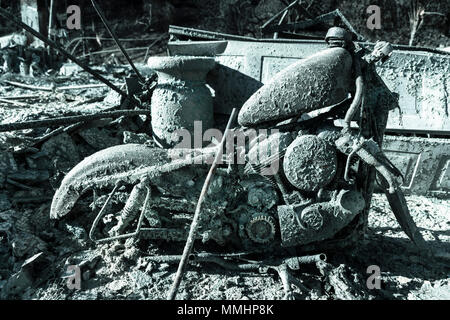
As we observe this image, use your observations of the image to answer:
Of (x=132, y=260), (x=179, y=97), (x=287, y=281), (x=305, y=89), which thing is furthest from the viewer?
(x=179, y=97)

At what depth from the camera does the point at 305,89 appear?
2.52 meters

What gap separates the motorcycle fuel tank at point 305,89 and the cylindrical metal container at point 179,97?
0.84 meters

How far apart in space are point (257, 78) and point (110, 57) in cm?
825

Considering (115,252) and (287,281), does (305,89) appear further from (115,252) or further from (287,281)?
(115,252)

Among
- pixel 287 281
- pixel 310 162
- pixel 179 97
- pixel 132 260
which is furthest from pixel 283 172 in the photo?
pixel 132 260

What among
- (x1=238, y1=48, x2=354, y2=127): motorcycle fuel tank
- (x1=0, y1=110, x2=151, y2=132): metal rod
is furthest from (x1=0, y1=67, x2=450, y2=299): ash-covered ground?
(x1=238, y1=48, x2=354, y2=127): motorcycle fuel tank

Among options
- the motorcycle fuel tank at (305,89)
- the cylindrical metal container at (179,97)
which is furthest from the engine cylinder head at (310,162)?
the cylindrical metal container at (179,97)

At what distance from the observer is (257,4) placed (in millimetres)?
12789

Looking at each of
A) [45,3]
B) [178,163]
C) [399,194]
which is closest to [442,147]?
[399,194]

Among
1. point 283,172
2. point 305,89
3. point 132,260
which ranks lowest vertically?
point 132,260

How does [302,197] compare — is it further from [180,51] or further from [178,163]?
[180,51]

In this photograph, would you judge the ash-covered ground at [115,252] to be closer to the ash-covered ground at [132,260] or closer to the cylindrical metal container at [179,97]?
the ash-covered ground at [132,260]

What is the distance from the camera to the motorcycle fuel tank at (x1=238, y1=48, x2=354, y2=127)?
251cm

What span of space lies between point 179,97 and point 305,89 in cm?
124
